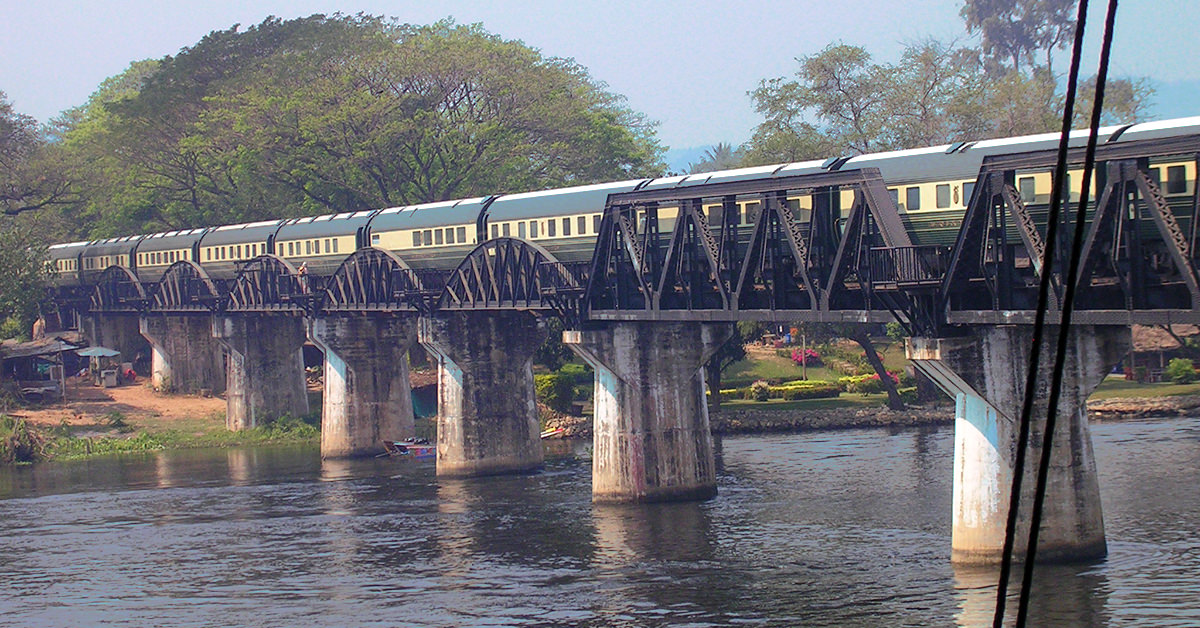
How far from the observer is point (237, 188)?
123125 millimetres

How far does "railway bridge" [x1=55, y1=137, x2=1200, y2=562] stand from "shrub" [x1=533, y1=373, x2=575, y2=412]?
968 cm

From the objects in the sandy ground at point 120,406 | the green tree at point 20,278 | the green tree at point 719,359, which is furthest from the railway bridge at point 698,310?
the green tree at point 719,359

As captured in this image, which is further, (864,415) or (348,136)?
(348,136)

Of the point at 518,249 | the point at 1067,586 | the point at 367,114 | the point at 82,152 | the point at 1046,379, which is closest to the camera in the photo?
the point at 1067,586

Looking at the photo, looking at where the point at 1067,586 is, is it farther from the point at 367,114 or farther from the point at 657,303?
the point at 367,114

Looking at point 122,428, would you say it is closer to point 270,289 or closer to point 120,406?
point 120,406

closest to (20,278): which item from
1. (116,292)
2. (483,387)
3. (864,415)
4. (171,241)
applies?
(116,292)

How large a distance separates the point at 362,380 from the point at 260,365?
585 inches

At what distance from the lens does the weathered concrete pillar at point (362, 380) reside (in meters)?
78.7

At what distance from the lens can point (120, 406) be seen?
9906 cm

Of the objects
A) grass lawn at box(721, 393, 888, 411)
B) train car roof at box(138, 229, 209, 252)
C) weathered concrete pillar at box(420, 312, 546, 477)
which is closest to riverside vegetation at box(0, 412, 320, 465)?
train car roof at box(138, 229, 209, 252)

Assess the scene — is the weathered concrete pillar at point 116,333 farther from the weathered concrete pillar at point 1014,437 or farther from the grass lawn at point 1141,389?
the weathered concrete pillar at point 1014,437

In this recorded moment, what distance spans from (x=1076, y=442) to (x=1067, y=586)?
3.65 metres

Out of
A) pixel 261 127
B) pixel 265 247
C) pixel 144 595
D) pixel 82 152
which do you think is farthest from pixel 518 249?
pixel 82 152
